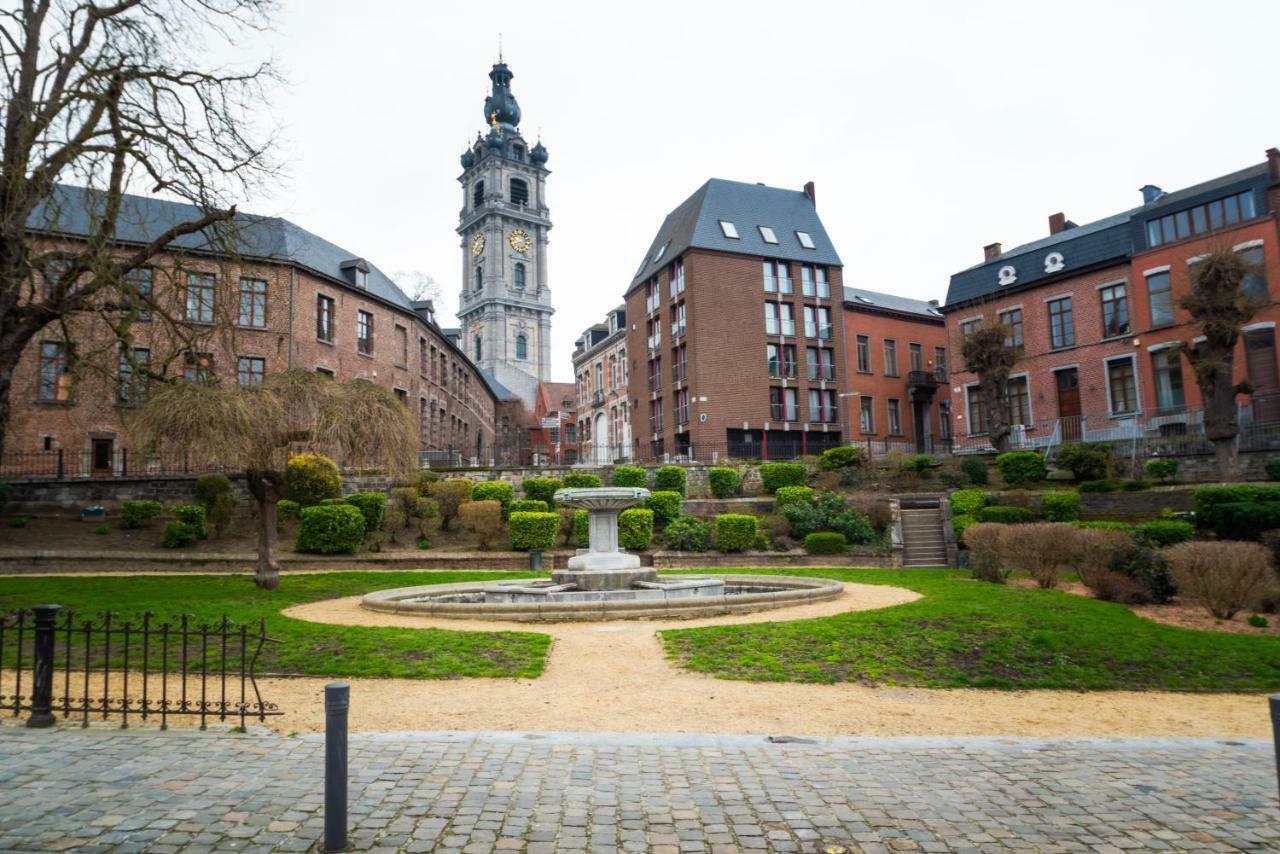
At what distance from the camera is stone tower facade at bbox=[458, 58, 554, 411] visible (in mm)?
93750

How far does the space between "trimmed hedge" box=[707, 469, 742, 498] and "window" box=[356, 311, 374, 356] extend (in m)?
19.3

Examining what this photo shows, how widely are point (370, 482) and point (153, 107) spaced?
17.9 metres

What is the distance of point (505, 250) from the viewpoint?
95.1m

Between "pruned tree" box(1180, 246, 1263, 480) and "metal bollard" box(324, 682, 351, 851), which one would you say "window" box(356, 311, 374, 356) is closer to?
"pruned tree" box(1180, 246, 1263, 480)

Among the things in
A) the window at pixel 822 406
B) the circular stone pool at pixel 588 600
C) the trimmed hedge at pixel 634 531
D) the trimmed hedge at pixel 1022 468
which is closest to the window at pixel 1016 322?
the window at pixel 822 406

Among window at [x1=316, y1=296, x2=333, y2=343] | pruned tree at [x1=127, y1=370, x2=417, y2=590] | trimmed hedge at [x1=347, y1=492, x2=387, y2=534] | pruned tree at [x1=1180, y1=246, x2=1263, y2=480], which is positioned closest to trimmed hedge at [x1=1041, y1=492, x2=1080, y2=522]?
pruned tree at [x1=1180, y1=246, x2=1263, y2=480]

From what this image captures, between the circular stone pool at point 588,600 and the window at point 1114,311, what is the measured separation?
2620 centimetres

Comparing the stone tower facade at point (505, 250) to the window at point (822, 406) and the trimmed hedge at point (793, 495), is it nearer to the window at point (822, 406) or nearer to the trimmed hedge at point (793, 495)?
the window at point (822, 406)

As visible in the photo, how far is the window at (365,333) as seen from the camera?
3791cm

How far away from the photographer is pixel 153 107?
12172 millimetres

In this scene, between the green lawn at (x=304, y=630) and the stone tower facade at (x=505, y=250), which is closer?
the green lawn at (x=304, y=630)

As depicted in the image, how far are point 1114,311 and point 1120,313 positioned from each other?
0.93 ft

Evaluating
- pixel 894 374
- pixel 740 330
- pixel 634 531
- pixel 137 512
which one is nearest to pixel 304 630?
pixel 634 531

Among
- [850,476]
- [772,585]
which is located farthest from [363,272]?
[772,585]
